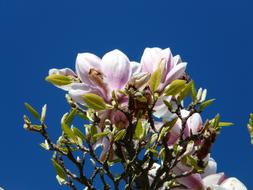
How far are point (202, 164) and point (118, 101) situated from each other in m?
0.47

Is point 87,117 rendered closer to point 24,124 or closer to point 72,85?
point 72,85

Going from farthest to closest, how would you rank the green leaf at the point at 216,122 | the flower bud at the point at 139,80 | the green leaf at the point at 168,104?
the green leaf at the point at 216,122 < the green leaf at the point at 168,104 < the flower bud at the point at 139,80

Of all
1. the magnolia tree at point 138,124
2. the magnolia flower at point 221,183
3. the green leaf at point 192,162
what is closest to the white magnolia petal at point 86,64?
the magnolia tree at point 138,124

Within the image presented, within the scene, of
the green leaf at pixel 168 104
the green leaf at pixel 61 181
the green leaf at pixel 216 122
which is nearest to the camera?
the green leaf at pixel 168 104

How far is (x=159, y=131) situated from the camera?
1.78m

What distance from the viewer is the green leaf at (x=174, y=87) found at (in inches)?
65.9

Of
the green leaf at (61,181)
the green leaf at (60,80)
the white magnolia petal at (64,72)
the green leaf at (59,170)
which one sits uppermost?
the white magnolia petal at (64,72)

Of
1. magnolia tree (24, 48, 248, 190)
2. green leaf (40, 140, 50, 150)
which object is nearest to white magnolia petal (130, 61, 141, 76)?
magnolia tree (24, 48, 248, 190)

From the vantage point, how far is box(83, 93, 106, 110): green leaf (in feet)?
5.26

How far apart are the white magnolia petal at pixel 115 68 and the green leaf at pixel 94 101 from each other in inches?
3.2

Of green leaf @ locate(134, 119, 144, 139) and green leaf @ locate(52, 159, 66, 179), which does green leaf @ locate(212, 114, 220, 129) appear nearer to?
green leaf @ locate(134, 119, 144, 139)

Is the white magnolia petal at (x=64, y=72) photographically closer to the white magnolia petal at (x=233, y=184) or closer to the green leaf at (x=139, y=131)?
the green leaf at (x=139, y=131)

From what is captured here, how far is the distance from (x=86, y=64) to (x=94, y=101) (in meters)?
0.17

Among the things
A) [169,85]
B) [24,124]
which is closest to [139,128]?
[169,85]
